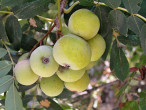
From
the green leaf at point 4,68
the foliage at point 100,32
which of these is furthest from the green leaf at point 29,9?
the green leaf at point 4,68

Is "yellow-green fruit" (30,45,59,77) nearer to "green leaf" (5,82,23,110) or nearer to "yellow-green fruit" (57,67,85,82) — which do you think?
"yellow-green fruit" (57,67,85,82)

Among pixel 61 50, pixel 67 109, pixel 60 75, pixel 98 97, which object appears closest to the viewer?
pixel 61 50

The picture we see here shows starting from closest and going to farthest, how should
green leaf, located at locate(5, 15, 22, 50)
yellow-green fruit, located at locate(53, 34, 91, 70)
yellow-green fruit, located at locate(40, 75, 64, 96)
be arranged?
1. yellow-green fruit, located at locate(53, 34, 91, 70)
2. yellow-green fruit, located at locate(40, 75, 64, 96)
3. green leaf, located at locate(5, 15, 22, 50)

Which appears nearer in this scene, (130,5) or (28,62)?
(130,5)

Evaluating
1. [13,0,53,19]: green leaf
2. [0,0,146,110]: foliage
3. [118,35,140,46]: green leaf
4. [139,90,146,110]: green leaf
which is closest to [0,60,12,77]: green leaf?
[0,0,146,110]: foliage

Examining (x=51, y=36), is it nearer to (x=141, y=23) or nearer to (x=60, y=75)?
(x=60, y=75)

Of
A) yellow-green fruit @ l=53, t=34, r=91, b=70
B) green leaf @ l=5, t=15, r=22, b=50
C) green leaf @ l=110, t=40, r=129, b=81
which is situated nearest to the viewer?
yellow-green fruit @ l=53, t=34, r=91, b=70

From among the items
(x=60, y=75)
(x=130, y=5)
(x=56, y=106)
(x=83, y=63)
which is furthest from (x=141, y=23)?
(x=56, y=106)
